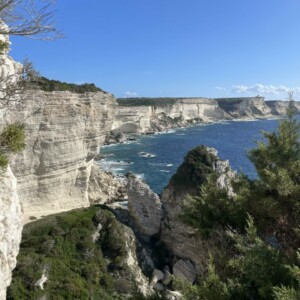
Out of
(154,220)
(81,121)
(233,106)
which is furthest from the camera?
(233,106)

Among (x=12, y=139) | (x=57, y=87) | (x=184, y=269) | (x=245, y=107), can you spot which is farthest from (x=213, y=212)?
(x=245, y=107)

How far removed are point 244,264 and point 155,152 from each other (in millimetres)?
60569

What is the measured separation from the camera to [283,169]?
7992mm

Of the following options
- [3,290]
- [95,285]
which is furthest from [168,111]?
[3,290]

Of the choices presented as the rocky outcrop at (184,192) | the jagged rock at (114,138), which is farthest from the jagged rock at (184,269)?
the jagged rock at (114,138)

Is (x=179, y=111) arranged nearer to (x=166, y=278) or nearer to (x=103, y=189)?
(x=103, y=189)

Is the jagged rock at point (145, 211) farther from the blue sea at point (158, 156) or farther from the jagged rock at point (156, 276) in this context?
the blue sea at point (158, 156)

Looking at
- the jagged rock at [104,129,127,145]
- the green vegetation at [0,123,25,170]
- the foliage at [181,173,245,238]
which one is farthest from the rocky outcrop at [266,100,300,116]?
the green vegetation at [0,123,25,170]

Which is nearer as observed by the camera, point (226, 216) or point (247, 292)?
point (247, 292)

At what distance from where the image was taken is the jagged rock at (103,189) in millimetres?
34062

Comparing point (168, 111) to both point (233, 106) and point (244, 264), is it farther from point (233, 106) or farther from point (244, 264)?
point (244, 264)

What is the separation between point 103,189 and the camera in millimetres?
35469

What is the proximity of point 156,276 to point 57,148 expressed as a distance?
1304 centimetres

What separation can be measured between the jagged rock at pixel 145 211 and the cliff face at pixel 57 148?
6.68m
